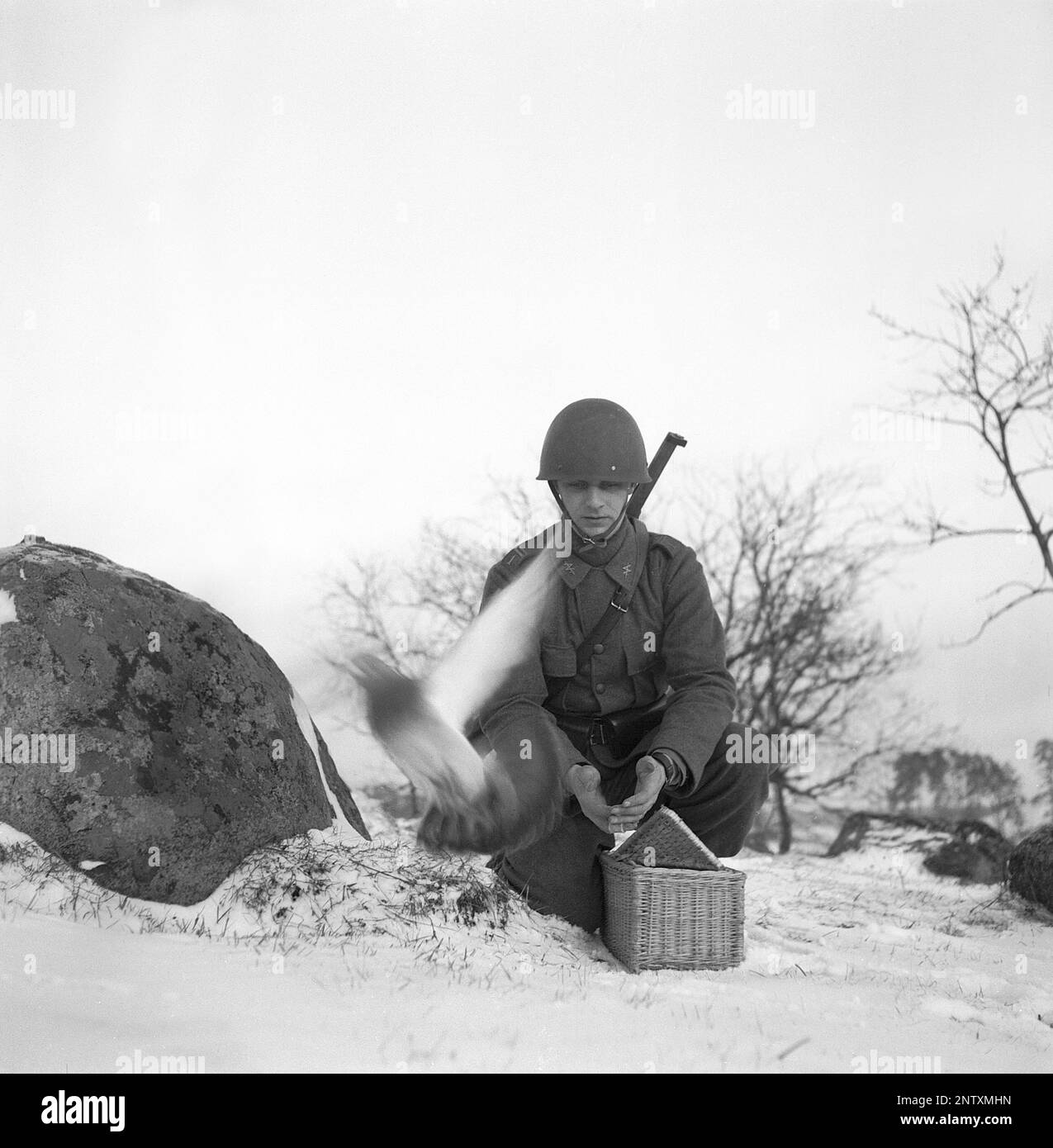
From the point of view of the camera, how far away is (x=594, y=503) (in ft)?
12.4

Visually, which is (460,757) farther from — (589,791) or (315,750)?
(315,750)

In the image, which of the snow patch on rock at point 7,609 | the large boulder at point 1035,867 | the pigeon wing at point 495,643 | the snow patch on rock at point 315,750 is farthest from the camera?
the large boulder at point 1035,867

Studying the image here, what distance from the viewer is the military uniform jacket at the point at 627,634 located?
377 centimetres

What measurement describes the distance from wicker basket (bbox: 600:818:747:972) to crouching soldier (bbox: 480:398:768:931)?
0.32 metres

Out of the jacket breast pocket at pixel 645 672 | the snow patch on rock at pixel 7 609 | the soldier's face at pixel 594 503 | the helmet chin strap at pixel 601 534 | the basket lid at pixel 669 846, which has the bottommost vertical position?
the basket lid at pixel 669 846

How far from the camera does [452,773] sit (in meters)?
3.26

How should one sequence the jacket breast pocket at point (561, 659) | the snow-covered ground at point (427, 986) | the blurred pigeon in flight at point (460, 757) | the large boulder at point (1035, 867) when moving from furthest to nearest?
the large boulder at point (1035, 867) → the jacket breast pocket at point (561, 659) → the blurred pigeon in flight at point (460, 757) → the snow-covered ground at point (427, 986)

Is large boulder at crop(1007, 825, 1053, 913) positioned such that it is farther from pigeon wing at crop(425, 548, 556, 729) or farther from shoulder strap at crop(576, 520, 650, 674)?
pigeon wing at crop(425, 548, 556, 729)

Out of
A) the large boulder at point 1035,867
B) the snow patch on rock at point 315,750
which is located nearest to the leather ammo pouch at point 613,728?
the snow patch on rock at point 315,750

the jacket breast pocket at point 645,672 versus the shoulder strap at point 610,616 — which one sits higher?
the shoulder strap at point 610,616

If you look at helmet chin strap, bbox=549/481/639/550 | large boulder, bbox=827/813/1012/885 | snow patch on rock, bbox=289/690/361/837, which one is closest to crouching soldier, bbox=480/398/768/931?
helmet chin strap, bbox=549/481/639/550

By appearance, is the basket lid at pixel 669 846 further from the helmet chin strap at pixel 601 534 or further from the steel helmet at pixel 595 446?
the steel helmet at pixel 595 446

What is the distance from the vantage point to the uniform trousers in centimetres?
379

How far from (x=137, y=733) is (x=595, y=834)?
152 centimetres
